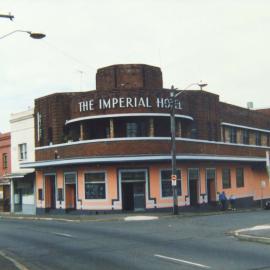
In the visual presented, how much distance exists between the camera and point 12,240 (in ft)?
70.3

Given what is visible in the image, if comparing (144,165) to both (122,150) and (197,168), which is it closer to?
(122,150)

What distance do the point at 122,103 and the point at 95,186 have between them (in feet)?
20.1

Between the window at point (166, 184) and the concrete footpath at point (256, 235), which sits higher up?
the window at point (166, 184)

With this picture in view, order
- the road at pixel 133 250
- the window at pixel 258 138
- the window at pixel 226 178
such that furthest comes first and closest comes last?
the window at pixel 258 138, the window at pixel 226 178, the road at pixel 133 250

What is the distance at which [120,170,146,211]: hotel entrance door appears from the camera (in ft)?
125

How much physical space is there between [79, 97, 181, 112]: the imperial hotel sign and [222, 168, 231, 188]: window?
1029 centimetres

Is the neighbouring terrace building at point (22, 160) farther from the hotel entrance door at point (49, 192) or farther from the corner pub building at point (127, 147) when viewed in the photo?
the hotel entrance door at point (49, 192)

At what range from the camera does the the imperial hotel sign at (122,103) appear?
125 feet

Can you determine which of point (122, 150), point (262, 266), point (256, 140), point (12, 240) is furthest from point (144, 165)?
point (262, 266)

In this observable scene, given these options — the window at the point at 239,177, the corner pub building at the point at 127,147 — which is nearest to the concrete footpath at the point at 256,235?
the corner pub building at the point at 127,147

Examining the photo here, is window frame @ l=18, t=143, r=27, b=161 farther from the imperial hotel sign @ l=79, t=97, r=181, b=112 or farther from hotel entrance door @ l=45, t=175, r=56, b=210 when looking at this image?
the imperial hotel sign @ l=79, t=97, r=181, b=112

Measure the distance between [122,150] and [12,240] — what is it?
55.6 ft

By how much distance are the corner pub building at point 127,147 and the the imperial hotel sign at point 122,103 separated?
7cm

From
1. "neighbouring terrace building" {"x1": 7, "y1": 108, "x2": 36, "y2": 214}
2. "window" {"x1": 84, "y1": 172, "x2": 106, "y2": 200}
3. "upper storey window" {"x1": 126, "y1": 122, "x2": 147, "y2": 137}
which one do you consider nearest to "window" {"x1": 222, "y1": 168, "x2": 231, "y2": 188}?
"upper storey window" {"x1": 126, "y1": 122, "x2": 147, "y2": 137}
